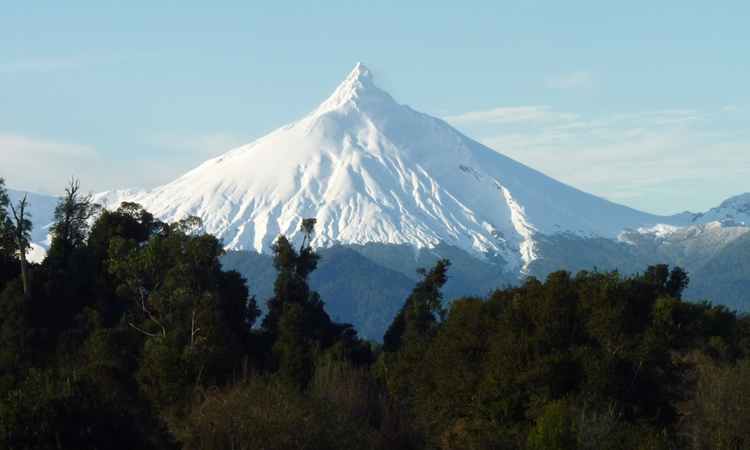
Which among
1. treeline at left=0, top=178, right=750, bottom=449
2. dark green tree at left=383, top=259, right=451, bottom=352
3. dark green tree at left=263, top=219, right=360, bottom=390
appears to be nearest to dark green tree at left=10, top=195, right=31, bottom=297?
treeline at left=0, top=178, right=750, bottom=449

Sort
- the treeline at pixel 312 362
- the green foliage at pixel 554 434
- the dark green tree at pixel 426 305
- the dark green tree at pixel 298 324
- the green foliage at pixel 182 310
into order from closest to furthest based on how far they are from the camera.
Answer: the treeline at pixel 312 362
the green foliage at pixel 554 434
the green foliage at pixel 182 310
the dark green tree at pixel 298 324
the dark green tree at pixel 426 305

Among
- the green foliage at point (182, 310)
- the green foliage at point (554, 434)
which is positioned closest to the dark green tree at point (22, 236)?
the green foliage at point (182, 310)

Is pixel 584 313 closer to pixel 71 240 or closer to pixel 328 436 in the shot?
pixel 328 436

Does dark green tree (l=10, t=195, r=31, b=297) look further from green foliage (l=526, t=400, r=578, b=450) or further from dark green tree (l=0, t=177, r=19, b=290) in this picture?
green foliage (l=526, t=400, r=578, b=450)

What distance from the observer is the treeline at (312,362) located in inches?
915

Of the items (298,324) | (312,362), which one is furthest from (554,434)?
(298,324)

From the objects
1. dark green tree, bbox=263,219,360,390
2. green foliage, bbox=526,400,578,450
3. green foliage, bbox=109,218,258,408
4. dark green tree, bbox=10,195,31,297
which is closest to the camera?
green foliage, bbox=526,400,578,450

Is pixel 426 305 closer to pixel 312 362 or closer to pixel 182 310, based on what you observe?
pixel 312 362

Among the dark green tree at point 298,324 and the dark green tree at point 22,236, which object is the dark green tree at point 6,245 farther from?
the dark green tree at point 298,324

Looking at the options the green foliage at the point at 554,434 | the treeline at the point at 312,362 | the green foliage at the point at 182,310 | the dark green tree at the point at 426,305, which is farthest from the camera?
the dark green tree at the point at 426,305

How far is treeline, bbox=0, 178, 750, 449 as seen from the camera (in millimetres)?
23250

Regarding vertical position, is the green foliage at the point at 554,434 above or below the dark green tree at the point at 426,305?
below

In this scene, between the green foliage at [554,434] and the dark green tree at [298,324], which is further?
the dark green tree at [298,324]

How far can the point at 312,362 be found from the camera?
138 feet
